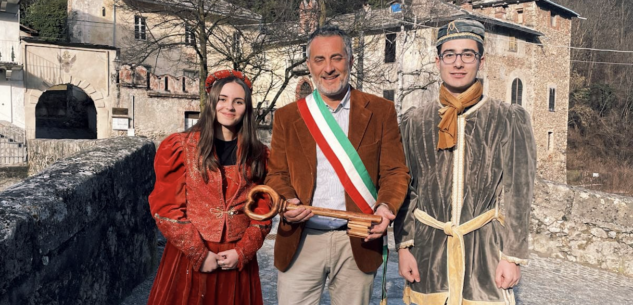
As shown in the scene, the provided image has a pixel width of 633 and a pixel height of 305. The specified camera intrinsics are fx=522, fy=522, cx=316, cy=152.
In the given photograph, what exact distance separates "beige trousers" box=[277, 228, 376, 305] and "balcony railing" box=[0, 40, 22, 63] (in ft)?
67.4

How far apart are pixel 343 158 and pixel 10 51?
69.4 ft

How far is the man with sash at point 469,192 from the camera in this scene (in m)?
2.62

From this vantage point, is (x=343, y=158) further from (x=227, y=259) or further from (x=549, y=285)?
(x=549, y=285)

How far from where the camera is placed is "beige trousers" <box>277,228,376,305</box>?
275cm

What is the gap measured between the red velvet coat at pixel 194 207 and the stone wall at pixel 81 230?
1.85 ft

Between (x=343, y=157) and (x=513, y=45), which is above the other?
(x=513, y=45)

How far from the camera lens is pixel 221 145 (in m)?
3.00

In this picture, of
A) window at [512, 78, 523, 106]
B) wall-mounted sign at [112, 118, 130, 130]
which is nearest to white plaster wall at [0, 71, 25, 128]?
wall-mounted sign at [112, 118, 130, 130]

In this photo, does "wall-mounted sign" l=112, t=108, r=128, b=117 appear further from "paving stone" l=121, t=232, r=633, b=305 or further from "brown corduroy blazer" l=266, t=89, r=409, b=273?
"brown corduroy blazer" l=266, t=89, r=409, b=273

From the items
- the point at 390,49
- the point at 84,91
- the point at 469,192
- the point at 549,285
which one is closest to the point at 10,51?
the point at 84,91

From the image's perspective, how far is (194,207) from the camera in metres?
2.87

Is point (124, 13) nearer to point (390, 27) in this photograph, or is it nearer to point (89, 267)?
point (390, 27)

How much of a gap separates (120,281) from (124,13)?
2367 cm

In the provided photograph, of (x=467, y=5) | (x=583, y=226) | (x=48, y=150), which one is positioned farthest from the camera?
(x=467, y=5)
